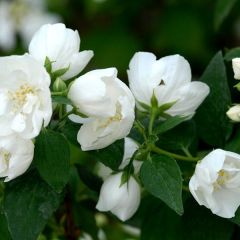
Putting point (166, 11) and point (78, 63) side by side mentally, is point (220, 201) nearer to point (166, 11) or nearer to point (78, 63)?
point (78, 63)

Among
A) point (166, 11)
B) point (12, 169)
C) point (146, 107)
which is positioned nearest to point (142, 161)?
point (146, 107)

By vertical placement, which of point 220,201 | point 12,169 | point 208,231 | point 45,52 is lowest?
point 208,231

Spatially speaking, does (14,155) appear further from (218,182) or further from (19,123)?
(218,182)

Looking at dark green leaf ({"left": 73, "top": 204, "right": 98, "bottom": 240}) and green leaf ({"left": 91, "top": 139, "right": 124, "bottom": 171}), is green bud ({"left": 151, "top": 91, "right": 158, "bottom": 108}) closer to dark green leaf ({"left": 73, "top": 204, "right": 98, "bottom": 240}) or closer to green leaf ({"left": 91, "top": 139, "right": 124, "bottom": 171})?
green leaf ({"left": 91, "top": 139, "right": 124, "bottom": 171})

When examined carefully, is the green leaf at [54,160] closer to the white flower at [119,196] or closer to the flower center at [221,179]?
the white flower at [119,196]

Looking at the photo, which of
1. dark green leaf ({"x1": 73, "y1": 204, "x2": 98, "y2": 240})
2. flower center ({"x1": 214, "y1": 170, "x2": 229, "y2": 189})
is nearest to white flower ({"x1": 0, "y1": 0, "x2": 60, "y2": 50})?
dark green leaf ({"x1": 73, "y1": 204, "x2": 98, "y2": 240})

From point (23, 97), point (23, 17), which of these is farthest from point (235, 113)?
point (23, 17)

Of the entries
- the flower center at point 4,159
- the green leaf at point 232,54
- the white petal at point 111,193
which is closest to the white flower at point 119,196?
the white petal at point 111,193
